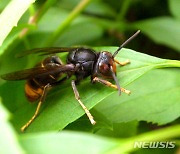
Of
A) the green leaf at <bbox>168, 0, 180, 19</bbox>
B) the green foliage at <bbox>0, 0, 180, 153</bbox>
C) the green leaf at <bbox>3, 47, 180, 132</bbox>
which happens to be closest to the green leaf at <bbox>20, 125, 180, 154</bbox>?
the green foliage at <bbox>0, 0, 180, 153</bbox>

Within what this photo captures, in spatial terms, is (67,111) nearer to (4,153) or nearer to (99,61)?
(99,61)

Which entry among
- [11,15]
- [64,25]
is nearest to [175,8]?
[64,25]

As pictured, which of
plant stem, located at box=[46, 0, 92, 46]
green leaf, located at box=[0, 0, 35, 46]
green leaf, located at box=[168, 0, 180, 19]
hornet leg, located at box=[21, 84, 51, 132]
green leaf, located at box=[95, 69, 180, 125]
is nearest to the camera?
green leaf, located at box=[0, 0, 35, 46]

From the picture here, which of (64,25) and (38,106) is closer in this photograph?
(38,106)

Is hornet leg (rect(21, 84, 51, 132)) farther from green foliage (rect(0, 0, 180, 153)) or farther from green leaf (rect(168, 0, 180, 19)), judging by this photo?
green leaf (rect(168, 0, 180, 19))

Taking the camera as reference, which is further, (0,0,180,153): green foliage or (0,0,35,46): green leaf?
(0,0,35,46): green leaf

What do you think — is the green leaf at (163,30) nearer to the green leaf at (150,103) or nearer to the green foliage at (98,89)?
the green foliage at (98,89)

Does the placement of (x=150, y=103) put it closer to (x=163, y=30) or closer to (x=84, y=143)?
(x=163, y=30)
